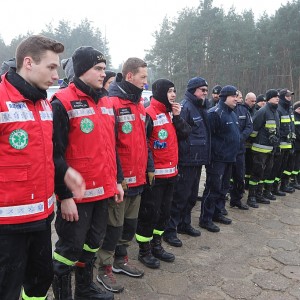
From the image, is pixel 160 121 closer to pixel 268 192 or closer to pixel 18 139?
pixel 18 139

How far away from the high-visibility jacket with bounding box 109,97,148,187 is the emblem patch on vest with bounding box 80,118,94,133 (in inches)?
25.1

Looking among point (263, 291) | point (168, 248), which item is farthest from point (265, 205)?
point (263, 291)

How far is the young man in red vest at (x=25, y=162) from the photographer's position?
7.16 feet

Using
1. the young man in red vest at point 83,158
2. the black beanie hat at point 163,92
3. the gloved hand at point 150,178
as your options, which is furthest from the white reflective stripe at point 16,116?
the black beanie hat at point 163,92

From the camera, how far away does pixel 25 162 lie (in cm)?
222

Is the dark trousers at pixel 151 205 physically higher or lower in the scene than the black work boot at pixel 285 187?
higher

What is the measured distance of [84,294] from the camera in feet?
10.4

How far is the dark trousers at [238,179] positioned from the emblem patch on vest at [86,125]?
4118 millimetres

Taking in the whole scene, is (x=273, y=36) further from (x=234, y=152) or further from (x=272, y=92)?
(x=234, y=152)

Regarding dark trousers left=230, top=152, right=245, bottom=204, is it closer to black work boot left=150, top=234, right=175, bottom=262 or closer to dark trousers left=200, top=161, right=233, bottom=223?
dark trousers left=200, top=161, right=233, bottom=223

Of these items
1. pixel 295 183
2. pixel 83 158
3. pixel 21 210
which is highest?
pixel 83 158

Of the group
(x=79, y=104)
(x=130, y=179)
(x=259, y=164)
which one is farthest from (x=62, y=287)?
(x=259, y=164)

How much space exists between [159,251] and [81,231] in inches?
66.7

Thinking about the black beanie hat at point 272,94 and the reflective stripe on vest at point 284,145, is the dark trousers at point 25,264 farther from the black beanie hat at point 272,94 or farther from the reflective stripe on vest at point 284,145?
the reflective stripe on vest at point 284,145
